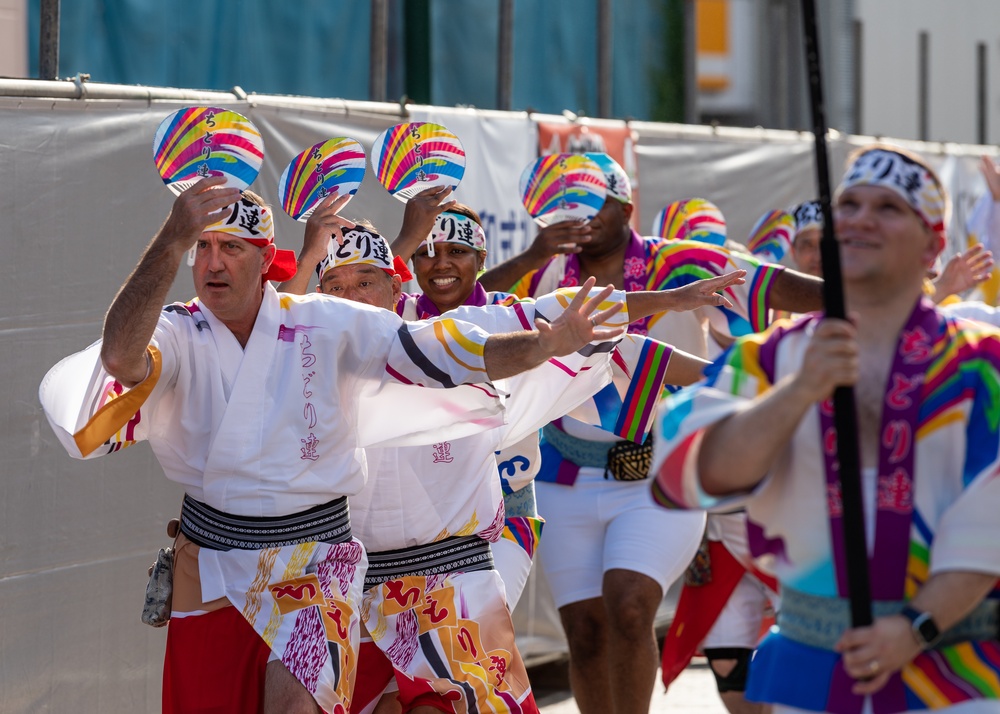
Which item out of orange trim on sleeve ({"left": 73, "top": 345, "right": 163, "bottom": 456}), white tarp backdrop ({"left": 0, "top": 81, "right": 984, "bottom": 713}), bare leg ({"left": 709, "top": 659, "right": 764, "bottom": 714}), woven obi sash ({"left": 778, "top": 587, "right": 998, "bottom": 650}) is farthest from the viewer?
bare leg ({"left": 709, "top": 659, "right": 764, "bottom": 714})

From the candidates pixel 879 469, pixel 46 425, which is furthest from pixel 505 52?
pixel 879 469

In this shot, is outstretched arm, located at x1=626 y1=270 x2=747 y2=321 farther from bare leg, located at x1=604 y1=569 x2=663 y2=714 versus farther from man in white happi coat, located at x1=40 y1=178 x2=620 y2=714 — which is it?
bare leg, located at x1=604 y1=569 x2=663 y2=714

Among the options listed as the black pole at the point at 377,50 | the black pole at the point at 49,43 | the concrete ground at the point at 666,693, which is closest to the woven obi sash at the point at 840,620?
the black pole at the point at 49,43

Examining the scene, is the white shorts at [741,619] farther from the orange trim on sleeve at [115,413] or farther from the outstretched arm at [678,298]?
the orange trim on sleeve at [115,413]

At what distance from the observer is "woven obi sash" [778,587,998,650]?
303cm

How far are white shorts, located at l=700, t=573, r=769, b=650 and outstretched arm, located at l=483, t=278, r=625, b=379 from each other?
70.1 inches

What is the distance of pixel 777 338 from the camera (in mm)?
3207

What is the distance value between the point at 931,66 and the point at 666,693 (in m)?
15.7

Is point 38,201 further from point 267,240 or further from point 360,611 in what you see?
point 360,611

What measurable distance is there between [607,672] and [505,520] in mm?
761

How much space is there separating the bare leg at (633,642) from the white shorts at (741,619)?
0.80 feet

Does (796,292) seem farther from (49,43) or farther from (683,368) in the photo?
(49,43)

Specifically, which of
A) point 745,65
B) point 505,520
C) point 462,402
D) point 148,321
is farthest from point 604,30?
point 745,65

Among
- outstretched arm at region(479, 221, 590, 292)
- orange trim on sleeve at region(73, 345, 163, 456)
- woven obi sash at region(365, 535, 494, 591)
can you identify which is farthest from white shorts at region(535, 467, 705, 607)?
orange trim on sleeve at region(73, 345, 163, 456)
